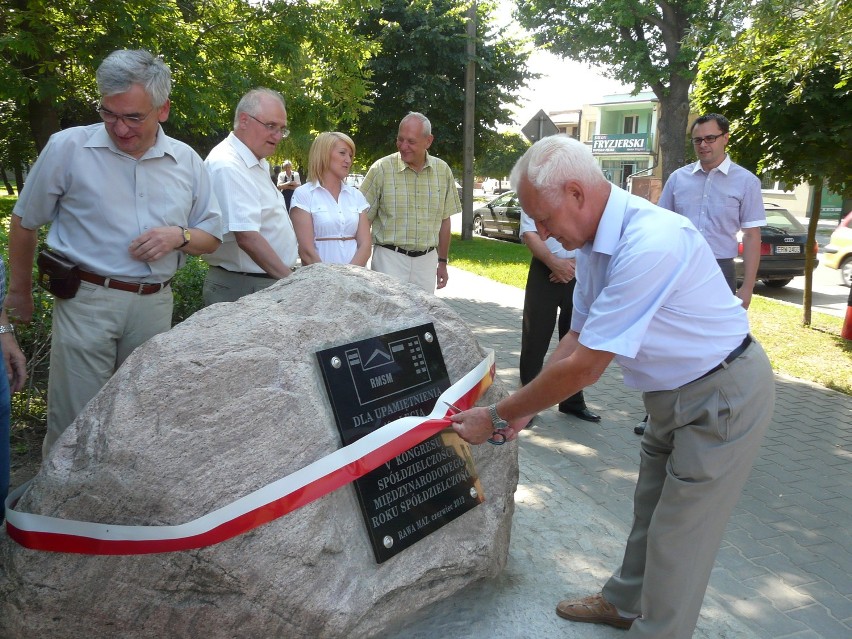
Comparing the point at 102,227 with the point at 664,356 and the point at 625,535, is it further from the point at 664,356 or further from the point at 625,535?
the point at 625,535

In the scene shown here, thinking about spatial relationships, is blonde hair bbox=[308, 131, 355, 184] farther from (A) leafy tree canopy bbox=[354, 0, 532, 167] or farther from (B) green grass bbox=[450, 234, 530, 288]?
(A) leafy tree canopy bbox=[354, 0, 532, 167]

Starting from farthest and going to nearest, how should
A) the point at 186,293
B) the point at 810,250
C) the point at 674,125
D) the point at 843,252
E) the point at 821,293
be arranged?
1. the point at 674,125
2. the point at 843,252
3. the point at 821,293
4. the point at 810,250
5. the point at 186,293

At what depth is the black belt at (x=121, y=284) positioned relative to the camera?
2.90 meters

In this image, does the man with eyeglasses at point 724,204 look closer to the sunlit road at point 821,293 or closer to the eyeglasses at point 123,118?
the eyeglasses at point 123,118

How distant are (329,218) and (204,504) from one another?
2483mm

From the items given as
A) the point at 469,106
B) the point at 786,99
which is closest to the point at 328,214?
the point at 786,99

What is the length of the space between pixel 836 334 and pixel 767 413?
7.32m

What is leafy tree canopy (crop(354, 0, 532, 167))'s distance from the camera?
18.3 m

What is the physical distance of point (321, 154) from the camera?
4438mm

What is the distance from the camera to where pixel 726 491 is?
2.34 metres

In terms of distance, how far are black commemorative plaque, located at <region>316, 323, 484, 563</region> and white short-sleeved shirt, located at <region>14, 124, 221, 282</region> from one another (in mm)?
1050

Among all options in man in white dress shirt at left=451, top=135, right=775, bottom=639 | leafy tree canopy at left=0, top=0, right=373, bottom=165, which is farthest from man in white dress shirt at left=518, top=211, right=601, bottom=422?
leafy tree canopy at left=0, top=0, right=373, bottom=165

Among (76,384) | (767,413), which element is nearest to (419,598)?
(767,413)

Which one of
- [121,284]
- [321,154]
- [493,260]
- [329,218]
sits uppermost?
[321,154]
